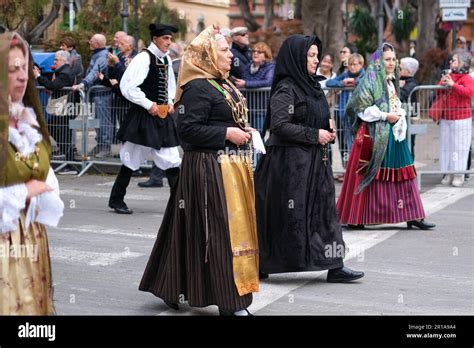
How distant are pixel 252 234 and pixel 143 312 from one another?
962 millimetres

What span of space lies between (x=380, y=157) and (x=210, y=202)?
158 inches

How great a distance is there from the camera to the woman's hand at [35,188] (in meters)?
5.31

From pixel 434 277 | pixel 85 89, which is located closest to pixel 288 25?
pixel 85 89

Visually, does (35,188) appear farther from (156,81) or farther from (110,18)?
(110,18)

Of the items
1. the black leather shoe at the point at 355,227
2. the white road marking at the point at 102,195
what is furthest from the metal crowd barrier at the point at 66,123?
the black leather shoe at the point at 355,227

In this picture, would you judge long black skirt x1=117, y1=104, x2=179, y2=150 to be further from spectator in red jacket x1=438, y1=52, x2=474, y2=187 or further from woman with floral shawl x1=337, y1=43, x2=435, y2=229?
spectator in red jacket x1=438, y1=52, x2=474, y2=187

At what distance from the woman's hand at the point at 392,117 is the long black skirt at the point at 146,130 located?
2.42 meters

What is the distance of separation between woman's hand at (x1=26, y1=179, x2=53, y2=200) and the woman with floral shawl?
5.79 metres

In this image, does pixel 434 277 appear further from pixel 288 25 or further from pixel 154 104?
pixel 288 25

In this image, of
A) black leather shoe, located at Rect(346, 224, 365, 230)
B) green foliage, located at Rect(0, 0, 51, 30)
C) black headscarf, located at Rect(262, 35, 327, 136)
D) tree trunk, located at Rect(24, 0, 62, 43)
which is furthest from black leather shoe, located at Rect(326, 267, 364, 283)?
tree trunk, located at Rect(24, 0, 62, 43)

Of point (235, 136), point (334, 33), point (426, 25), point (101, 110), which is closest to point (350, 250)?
point (235, 136)

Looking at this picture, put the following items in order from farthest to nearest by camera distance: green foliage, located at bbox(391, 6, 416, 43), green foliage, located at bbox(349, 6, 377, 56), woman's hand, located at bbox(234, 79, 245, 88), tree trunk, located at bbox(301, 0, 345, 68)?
green foliage, located at bbox(349, 6, 377, 56) → green foliage, located at bbox(391, 6, 416, 43) → tree trunk, located at bbox(301, 0, 345, 68) → woman's hand, located at bbox(234, 79, 245, 88)

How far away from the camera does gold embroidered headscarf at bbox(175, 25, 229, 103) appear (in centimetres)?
719

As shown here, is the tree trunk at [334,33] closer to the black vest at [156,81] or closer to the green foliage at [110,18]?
the green foliage at [110,18]
